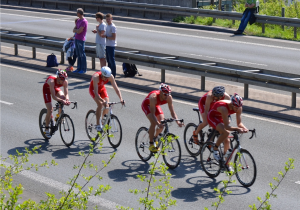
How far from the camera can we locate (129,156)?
10016 mm

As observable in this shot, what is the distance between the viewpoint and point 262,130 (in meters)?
11.2

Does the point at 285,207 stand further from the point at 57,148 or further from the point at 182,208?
the point at 57,148

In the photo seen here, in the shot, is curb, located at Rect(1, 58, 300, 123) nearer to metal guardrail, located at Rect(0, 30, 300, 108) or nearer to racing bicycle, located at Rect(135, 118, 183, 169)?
metal guardrail, located at Rect(0, 30, 300, 108)

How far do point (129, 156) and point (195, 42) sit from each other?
1249 cm

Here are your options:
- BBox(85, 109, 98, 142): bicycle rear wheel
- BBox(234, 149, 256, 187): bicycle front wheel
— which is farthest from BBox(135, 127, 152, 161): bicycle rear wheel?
BBox(234, 149, 256, 187): bicycle front wheel

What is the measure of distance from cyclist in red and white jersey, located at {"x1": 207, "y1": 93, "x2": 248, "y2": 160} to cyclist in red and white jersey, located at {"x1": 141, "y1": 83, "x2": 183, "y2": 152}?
2.18 ft

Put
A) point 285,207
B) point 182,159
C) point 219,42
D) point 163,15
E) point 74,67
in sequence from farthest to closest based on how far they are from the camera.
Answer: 1. point 163,15
2. point 219,42
3. point 74,67
4. point 182,159
5. point 285,207

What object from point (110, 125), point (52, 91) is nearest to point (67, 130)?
point (52, 91)

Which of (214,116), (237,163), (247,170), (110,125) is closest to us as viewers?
(237,163)

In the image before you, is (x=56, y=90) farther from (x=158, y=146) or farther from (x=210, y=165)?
(x=210, y=165)

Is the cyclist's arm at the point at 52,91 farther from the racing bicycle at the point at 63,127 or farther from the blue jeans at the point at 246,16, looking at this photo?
the blue jeans at the point at 246,16

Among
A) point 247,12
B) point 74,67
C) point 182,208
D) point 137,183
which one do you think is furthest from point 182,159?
point 247,12

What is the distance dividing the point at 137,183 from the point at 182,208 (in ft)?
4.06

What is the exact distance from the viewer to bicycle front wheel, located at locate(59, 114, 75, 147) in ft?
35.0
